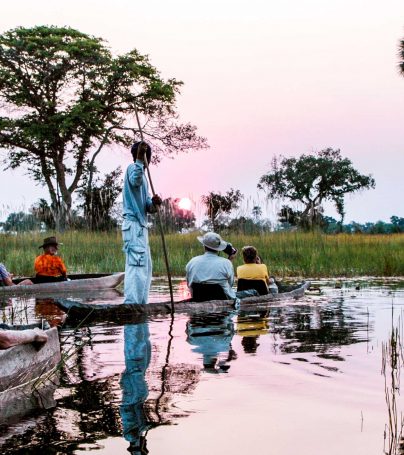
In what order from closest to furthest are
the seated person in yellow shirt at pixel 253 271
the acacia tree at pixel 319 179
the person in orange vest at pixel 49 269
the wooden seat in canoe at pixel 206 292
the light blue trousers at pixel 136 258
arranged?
the light blue trousers at pixel 136 258, the wooden seat in canoe at pixel 206 292, the seated person in yellow shirt at pixel 253 271, the person in orange vest at pixel 49 269, the acacia tree at pixel 319 179

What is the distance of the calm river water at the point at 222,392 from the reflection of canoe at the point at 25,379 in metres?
0.14

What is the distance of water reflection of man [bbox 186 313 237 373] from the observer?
28.1ft

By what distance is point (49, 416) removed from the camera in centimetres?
627

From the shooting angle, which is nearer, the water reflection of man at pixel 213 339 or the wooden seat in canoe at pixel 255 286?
the water reflection of man at pixel 213 339

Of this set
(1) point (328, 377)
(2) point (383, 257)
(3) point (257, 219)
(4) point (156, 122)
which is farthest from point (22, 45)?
(1) point (328, 377)

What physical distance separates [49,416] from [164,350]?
3352mm

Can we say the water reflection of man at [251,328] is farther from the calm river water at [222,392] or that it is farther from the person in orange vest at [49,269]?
the person in orange vest at [49,269]

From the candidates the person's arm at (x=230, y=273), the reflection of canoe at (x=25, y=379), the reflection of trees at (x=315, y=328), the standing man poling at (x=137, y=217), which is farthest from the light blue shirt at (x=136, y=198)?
the reflection of canoe at (x=25, y=379)

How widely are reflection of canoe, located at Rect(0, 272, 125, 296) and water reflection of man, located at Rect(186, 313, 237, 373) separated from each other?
563cm

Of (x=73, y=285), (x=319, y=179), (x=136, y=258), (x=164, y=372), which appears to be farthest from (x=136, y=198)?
(x=319, y=179)

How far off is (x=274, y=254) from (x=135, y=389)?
1692 cm

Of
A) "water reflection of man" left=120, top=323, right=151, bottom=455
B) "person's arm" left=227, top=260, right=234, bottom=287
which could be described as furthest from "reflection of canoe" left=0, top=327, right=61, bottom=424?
"person's arm" left=227, top=260, right=234, bottom=287

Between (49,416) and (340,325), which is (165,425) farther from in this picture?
(340,325)

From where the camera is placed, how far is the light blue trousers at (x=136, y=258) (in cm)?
1181
